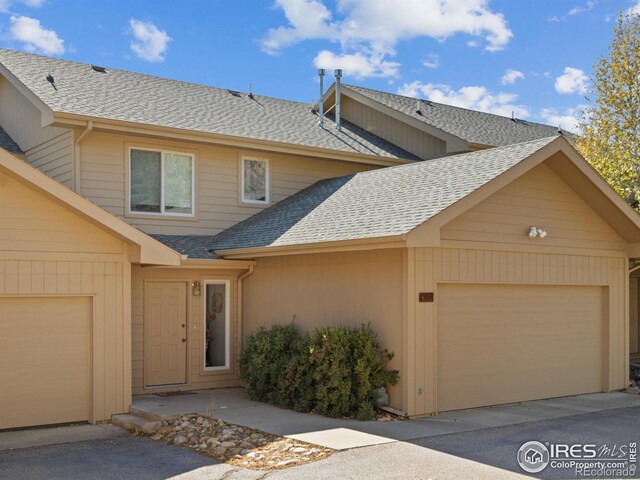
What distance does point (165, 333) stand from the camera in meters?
14.4

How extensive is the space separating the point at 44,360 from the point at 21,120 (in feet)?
23.2

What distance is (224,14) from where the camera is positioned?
21.6 m

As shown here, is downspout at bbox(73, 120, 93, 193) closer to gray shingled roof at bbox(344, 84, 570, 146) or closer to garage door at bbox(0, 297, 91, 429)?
garage door at bbox(0, 297, 91, 429)

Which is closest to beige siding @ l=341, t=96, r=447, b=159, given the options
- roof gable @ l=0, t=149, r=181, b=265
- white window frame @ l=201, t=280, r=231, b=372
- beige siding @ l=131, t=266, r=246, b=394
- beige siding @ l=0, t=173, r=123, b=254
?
beige siding @ l=131, t=266, r=246, b=394

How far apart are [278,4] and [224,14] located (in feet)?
5.73

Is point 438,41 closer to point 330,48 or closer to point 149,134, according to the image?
point 330,48

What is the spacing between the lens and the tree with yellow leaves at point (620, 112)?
1750cm

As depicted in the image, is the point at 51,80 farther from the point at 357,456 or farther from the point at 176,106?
the point at 357,456

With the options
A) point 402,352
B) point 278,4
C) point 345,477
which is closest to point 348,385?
point 402,352

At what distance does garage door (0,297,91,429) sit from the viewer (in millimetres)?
11242

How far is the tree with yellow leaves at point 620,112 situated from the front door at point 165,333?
10.4 meters

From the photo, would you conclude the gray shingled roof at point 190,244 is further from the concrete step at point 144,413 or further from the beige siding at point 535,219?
the beige siding at point 535,219

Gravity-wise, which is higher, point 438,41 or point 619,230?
point 438,41

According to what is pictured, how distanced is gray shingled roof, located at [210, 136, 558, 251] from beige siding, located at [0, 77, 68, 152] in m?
4.13
